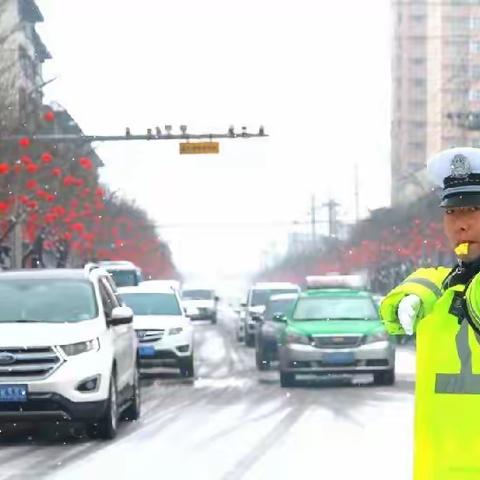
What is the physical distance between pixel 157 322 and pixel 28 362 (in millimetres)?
11329

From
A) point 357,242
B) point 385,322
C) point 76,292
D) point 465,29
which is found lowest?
point 357,242

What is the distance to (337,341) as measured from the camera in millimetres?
21703

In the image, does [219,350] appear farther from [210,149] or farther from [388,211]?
[388,211]

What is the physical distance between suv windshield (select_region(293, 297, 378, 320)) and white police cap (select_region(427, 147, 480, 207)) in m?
18.9

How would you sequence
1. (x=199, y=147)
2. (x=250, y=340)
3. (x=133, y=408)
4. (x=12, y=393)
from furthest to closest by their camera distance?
(x=250, y=340) < (x=199, y=147) < (x=133, y=408) < (x=12, y=393)

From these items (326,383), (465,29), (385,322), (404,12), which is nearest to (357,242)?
(465,29)

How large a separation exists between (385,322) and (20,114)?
1643 inches

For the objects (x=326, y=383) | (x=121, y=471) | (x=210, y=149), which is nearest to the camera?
(x=121, y=471)

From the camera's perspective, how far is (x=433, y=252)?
86.1 m

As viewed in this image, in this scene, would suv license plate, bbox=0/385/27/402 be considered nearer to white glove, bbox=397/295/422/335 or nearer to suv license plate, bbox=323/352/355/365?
suv license plate, bbox=323/352/355/365

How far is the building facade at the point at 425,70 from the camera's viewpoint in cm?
15704

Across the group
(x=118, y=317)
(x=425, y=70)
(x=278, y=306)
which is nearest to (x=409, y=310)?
(x=118, y=317)

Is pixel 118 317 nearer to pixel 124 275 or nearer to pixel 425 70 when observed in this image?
pixel 124 275

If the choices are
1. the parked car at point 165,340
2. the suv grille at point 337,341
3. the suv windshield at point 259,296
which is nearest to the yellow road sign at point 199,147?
the suv windshield at point 259,296
